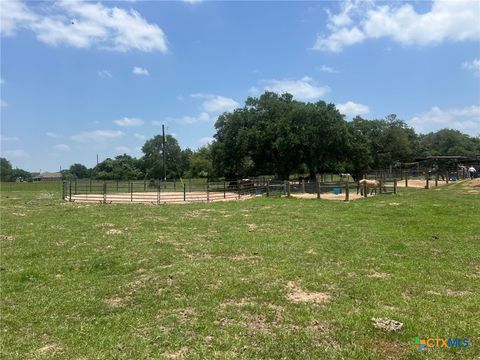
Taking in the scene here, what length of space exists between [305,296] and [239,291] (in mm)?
1025

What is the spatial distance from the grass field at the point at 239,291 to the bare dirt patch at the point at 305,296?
0.03 metres

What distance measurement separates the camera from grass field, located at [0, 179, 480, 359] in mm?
4773

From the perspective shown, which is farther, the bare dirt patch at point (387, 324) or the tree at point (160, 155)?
the tree at point (160, 155)

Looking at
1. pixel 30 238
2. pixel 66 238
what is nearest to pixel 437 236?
pixel 66 238

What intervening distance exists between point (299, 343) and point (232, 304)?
1.52 meters

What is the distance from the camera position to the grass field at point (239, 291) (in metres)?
4.77

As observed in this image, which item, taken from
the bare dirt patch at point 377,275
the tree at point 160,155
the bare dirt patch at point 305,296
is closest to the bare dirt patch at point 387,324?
the bare dirt patch at point 305,296

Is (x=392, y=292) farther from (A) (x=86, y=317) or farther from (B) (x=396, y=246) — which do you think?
(A) (x=86, y=317)

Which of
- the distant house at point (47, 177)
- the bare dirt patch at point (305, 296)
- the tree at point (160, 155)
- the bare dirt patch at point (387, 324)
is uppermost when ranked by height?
the tree at point (160, 155)

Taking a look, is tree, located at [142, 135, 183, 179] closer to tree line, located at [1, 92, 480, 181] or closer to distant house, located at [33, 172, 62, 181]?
distant house, located at [33, 172, 62, 181]

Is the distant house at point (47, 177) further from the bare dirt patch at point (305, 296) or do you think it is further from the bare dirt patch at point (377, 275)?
the bare dirt patch at point (305, 296)

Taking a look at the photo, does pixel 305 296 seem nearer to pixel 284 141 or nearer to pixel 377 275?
pixel 377 275

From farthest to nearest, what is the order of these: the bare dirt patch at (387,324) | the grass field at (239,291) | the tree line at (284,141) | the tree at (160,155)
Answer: the tree at (160,155)
the tree line at (284,141)
the bare dirt patch at (387,324)
the grass field at (239,291)

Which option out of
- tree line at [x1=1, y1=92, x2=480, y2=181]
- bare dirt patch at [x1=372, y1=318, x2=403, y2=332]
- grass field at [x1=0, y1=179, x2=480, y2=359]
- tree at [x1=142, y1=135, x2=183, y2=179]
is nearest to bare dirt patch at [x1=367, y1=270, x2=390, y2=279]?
grass field at [x1=0, y1=179, x2=480, y2=359]
